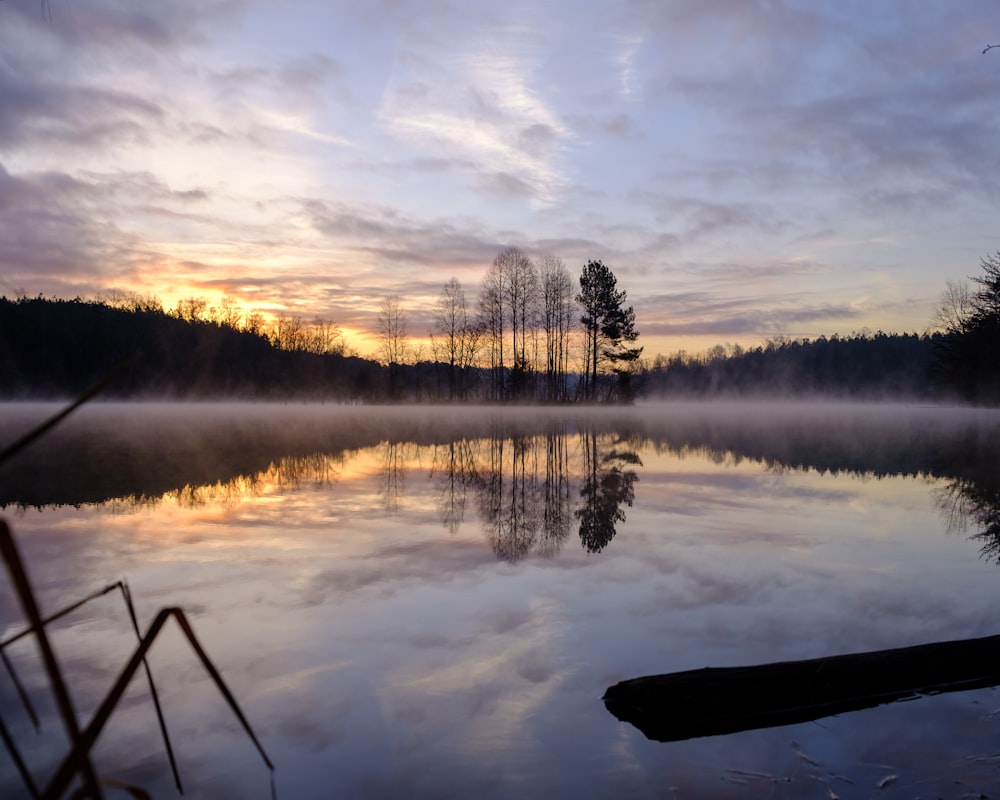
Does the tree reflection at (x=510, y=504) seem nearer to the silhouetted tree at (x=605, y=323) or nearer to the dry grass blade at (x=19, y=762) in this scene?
the dry grass blade at (x=19, y=762)

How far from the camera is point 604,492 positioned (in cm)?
1196

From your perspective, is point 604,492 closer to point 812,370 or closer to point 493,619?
point 493,619

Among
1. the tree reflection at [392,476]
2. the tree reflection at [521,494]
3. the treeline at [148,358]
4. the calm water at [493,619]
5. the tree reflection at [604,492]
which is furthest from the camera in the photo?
the treeline at [148,358]

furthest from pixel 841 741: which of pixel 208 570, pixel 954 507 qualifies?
pixel 954 507

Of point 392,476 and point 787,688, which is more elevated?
point 392,476

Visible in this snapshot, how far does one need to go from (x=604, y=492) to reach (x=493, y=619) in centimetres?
664

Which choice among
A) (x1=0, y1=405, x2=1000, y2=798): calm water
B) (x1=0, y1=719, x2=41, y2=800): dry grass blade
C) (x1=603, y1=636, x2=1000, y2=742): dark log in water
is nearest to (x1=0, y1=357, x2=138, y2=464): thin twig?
(x1=0, y1=719, x2=41, y2=800): dry grass blade

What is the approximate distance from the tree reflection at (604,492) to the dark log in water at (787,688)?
12.5ft

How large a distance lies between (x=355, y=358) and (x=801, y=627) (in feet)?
417

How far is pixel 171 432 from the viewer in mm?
26844

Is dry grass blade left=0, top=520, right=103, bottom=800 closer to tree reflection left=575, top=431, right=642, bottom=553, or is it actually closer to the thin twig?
the thin twig

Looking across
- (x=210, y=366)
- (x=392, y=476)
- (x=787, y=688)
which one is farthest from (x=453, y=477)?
(x=210, y=366)

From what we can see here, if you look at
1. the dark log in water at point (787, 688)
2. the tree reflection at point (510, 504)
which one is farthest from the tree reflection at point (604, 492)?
A: the dark log in water at point (787, 688)

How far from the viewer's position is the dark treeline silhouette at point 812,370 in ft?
366
